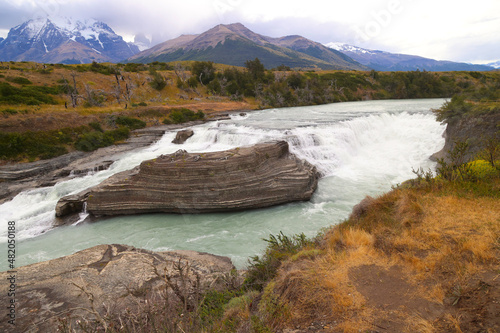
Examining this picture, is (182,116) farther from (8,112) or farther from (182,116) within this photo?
(8,112)

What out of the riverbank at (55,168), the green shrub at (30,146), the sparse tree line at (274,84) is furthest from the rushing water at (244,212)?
the sparse tree line at (274,84)

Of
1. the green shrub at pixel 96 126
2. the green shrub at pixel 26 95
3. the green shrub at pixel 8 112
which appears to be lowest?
the green shrub at pixel 96 126

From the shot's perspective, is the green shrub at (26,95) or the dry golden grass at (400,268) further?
the green shrub at (26,95)

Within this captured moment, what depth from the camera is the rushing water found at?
9.53 meters

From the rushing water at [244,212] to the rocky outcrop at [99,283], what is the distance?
80.8 inches

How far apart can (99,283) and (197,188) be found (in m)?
6.12

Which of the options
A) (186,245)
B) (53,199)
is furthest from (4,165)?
(186,245)

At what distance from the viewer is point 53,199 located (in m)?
12.8

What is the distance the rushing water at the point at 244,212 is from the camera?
→ 9.53 m

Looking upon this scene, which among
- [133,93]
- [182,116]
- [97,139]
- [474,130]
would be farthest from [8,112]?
[474,130]

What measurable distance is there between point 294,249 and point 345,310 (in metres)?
2.31

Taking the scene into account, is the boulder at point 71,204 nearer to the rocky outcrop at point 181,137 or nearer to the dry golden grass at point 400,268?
the rocky outcrop at point 181,137

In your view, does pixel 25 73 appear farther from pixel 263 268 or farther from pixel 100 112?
pixel 263 268

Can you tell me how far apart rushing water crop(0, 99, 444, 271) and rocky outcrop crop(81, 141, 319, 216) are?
1.56 ft
